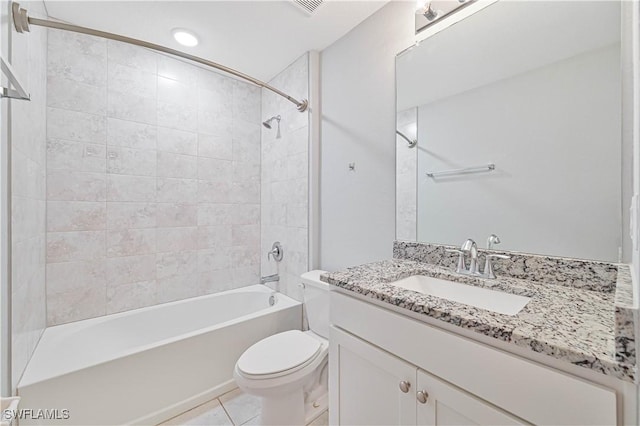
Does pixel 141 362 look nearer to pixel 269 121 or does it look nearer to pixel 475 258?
pixel 475 258

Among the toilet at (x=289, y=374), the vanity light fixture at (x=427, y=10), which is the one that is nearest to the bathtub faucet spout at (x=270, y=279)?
the toilet at (x=289, y=374)

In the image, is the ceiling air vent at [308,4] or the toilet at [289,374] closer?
the toilet at [289,374]

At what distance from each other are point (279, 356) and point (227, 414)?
57 centimetres

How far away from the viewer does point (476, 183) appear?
3.82 ft

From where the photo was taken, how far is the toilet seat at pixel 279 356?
48.6 inches

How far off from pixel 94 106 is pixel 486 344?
252 centimetres

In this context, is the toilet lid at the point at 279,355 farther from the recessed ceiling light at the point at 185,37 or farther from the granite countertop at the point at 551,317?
the recessed ceiling light at the point at 185,37

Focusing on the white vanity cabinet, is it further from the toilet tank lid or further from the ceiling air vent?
the ceiling air vent

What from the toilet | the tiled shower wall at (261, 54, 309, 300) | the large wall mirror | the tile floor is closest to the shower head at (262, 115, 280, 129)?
the tiled shower wall at (261, 54, 309, 300)

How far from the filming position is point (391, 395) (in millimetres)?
831

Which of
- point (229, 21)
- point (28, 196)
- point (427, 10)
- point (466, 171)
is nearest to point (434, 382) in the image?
point (466, 171)

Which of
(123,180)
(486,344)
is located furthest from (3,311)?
(486,344)

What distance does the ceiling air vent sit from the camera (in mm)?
1476

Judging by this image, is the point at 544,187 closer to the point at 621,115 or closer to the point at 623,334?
the point at 621,115
